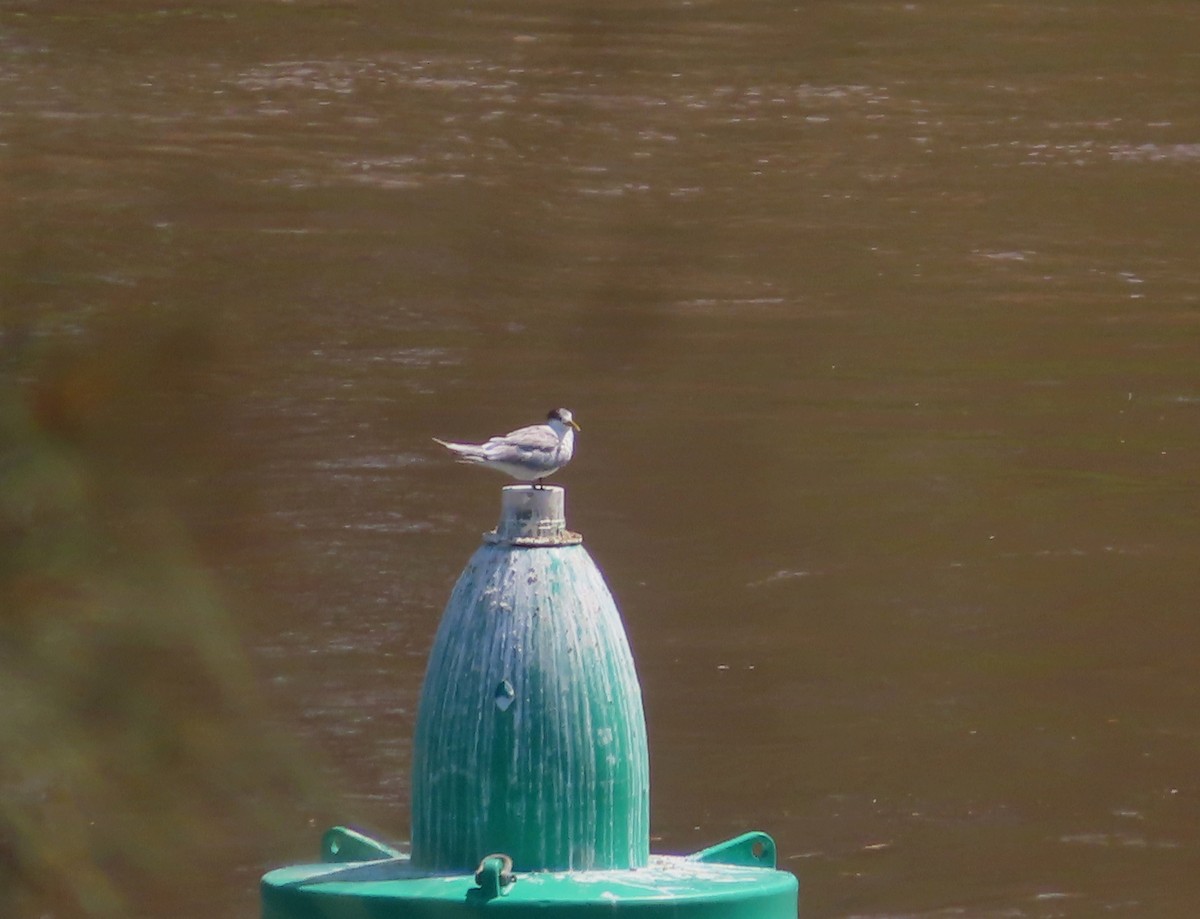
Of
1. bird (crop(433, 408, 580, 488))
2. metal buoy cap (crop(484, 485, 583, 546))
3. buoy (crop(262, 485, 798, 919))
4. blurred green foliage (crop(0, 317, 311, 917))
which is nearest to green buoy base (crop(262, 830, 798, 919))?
buoy (crop(262, 485, 798, 919))

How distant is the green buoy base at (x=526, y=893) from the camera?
91.8 inches

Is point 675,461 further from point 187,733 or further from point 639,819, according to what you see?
point 639,819

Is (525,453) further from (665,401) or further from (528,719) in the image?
(665,401)

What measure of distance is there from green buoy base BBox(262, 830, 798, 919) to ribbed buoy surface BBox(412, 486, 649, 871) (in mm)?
47

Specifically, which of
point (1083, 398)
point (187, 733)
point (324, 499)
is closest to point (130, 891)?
point (187, 733)

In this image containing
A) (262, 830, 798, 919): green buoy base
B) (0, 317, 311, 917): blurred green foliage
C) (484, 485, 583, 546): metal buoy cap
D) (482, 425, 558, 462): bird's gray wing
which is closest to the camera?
(262, 830, 798, 919): green buoy base

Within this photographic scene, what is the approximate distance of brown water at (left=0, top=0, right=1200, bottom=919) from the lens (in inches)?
156

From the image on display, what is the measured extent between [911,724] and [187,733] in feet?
5.06

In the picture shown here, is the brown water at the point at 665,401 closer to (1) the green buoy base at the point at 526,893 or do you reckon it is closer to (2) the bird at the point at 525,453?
(2) the bird at the point at 525,453

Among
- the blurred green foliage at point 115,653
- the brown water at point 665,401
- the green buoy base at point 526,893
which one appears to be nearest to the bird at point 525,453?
the green buoy base at point 526,893

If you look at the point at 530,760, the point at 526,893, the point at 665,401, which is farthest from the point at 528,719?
the point at 665,401

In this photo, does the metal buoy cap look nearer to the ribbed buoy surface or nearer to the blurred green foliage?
the ribbed buoy surface

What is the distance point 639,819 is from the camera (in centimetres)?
255

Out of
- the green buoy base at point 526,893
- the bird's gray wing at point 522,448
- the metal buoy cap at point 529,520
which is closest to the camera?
the green buoy base at point 526,893
